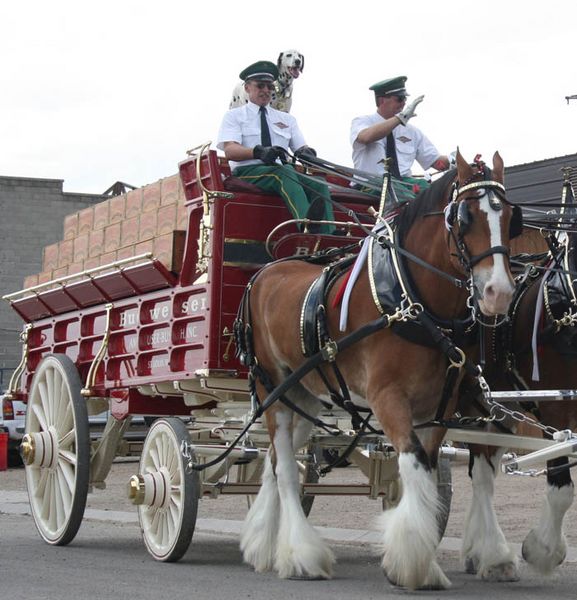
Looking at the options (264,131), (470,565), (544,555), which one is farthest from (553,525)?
(264,131)

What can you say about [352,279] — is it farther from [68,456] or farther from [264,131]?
[68,456]

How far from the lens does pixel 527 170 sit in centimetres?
2173

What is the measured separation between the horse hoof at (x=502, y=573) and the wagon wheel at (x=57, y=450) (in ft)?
10.7

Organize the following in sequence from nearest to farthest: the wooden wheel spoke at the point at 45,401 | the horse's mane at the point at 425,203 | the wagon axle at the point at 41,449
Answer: the horse's mane at the point at 425,203 < the wagon axle at the point at 41,449 < the wooden wheel spoke at the point at 45,401

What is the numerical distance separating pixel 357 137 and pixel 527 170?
1349 cm

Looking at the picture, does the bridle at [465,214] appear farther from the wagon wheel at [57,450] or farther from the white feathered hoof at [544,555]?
the wagon wheel at [57,450]

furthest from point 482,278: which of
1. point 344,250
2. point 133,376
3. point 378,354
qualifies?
point 133,376

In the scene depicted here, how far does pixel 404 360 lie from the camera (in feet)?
21.9

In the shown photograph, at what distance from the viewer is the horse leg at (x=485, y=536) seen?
7371mm

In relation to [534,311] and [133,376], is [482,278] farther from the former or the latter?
[133,376]

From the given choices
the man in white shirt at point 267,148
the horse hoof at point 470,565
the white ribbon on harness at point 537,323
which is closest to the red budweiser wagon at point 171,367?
the man in white shirt at point 267,148

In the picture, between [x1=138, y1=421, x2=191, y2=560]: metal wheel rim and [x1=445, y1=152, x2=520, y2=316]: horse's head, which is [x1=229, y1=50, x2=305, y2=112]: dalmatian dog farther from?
[x1=445, y1=152, x2=520, y2=316]: horse's head

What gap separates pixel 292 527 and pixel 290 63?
377cm

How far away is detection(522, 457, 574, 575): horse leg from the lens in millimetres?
7145
